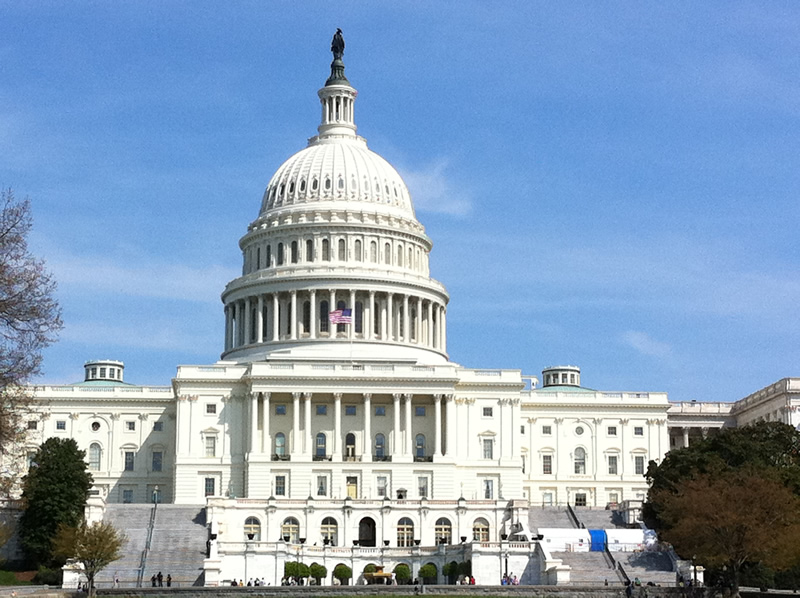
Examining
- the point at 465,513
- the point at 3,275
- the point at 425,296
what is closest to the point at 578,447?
the point at 425,296

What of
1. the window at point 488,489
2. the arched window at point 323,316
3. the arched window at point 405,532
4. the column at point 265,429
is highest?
the arched window at point 323,316

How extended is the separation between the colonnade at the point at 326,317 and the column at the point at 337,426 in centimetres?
1187

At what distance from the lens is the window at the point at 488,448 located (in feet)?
443

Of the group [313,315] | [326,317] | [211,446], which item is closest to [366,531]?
[211,446]

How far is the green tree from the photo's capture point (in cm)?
10638

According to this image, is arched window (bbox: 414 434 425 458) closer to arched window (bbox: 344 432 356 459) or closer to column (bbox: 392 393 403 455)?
column (bbox: 392 393 403 455)

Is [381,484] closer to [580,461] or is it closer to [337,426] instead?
[337,426]

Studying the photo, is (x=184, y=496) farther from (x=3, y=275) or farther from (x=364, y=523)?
(x=3, y=275)

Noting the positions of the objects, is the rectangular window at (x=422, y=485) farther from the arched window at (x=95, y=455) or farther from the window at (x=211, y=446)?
the arched window at (x=95, y=455)

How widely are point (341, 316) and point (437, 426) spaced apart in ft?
45.7

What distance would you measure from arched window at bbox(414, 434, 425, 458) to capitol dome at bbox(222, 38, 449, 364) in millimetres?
9581

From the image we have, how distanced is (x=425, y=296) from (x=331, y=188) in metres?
14.5

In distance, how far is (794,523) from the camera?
9225cm

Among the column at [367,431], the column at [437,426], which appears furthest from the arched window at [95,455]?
the column at [437,426]
